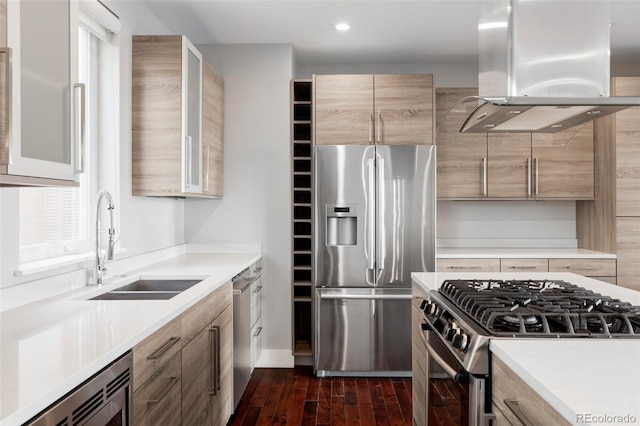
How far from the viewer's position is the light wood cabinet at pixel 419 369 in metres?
2.26

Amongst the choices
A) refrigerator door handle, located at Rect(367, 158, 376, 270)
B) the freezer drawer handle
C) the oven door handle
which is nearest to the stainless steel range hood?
the oven door handle

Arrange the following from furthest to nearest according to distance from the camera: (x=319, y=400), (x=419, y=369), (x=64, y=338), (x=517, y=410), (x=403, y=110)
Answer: (x=403, y=110) < (x=319, y=400) < (x=419, y=369) < (x=64, y=338) < (x=517, y=410)

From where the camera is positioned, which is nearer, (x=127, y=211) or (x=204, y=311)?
(x=204, y=311)

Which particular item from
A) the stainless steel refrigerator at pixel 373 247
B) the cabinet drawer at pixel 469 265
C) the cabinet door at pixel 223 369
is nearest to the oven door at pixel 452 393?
the cabinet door at pixel 223 369

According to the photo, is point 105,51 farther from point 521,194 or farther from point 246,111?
point 521,194

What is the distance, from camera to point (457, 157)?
4.36 meters

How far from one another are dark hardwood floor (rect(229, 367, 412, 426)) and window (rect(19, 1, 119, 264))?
1.51 metres

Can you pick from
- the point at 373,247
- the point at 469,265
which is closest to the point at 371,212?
the point at 373,247

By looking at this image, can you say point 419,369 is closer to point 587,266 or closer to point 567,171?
point 587,266

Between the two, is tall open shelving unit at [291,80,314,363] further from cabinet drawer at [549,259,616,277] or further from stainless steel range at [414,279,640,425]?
stainless steel range at [414,279,640,425]

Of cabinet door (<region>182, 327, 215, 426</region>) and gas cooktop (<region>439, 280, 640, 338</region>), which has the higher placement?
gas cooktop (<region>439, 280, 640, 338</region>)

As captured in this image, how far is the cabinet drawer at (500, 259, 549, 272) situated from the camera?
13.2ft

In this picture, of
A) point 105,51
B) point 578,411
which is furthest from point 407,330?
point 578,411

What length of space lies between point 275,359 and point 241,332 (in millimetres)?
988
